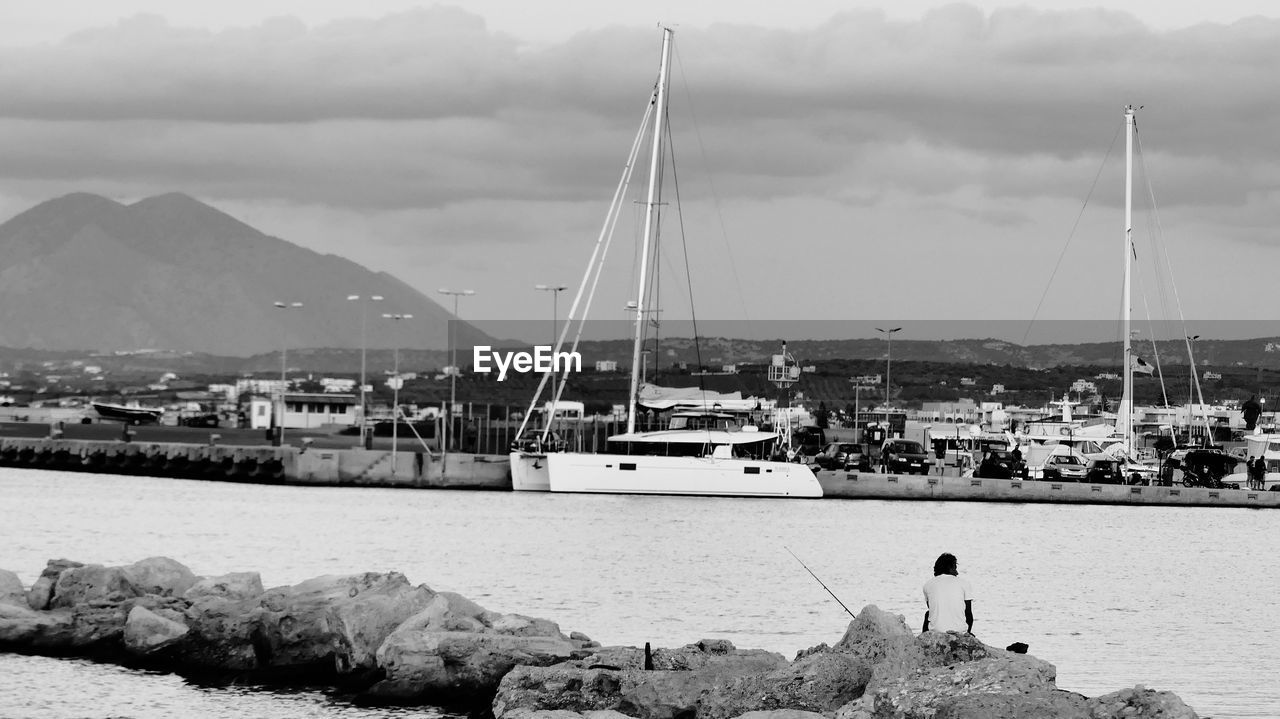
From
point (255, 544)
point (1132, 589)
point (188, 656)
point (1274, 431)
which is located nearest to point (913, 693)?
point (188, 656)

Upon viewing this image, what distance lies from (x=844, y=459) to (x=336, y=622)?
76930 millimetres

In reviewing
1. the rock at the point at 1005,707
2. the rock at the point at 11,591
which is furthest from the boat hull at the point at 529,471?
the rock at the point at 1005,707

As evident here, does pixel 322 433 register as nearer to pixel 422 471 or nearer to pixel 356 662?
pixel 422 471

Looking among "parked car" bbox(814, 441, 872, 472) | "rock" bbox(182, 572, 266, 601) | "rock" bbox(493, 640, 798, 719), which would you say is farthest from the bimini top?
"rock" bbox(493, 640, 798, 719)

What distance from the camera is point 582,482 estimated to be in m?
70.6

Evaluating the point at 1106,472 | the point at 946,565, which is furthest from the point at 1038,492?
the point at 946,565

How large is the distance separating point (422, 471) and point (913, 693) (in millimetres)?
64787

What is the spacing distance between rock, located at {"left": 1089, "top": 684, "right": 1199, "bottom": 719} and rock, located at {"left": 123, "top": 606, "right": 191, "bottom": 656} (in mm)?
13593

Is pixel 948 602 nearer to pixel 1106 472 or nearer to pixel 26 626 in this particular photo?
pixel 26 626

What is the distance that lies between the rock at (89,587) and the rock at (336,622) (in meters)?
3.26

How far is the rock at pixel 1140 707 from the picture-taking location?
1454 cm

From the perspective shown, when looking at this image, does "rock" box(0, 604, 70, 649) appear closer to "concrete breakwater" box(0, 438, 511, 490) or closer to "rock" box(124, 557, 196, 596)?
"rock" box(124, 557, 196, 596)

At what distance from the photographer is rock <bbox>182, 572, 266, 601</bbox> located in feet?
86.1

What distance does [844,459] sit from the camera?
98250 mm
